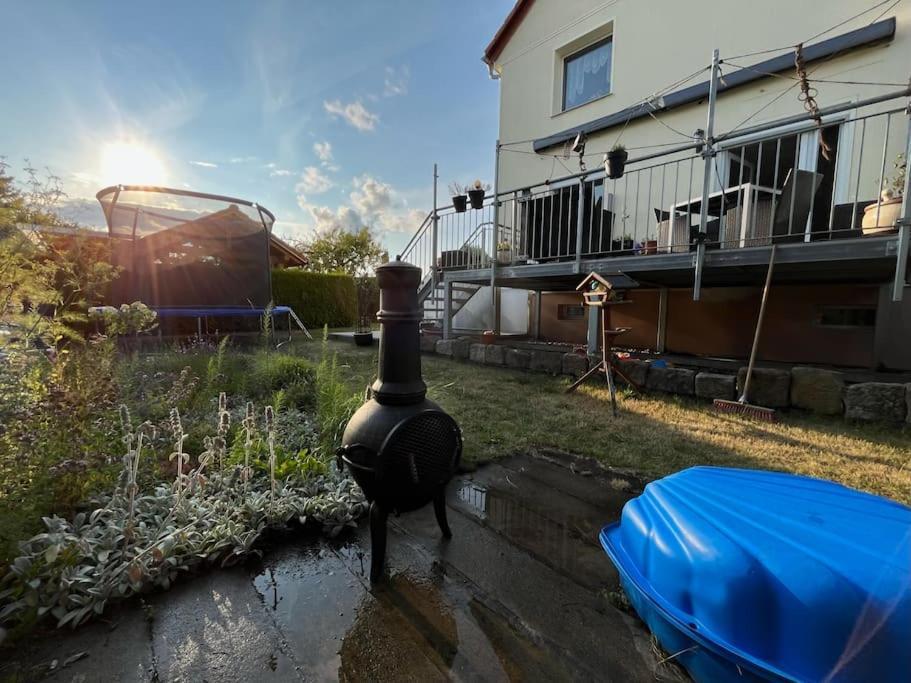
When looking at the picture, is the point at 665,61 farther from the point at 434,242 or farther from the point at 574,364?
the point at 574,364

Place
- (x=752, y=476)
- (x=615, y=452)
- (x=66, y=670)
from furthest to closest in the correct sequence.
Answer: (x=615, y=452) → (x=752, y=476) → (x=66, y=670)

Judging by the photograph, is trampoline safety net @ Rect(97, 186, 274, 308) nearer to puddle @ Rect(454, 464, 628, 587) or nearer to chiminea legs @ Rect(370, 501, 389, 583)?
puddle @ Rect(454, 464, 628, 587)

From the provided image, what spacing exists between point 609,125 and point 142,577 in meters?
7.97

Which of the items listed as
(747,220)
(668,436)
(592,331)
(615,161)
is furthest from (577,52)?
(668,436)

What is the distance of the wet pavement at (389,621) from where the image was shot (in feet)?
3.56

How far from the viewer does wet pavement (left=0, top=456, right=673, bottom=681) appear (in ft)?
3.56

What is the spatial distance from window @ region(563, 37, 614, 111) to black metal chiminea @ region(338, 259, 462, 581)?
7.54 m

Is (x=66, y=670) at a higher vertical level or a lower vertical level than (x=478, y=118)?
lower

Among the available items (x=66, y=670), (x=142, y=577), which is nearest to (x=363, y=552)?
(x=142, y=577)

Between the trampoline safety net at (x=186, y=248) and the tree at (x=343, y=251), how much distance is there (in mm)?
14670

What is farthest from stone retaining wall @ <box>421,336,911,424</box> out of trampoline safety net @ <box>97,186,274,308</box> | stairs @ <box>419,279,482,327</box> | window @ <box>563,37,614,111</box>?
trampoline safety net @ <box>97,186,274,308</box>

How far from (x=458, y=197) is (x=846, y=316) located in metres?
5.02

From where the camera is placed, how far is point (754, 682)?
2.87ft

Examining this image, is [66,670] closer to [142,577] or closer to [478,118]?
[142,577]
